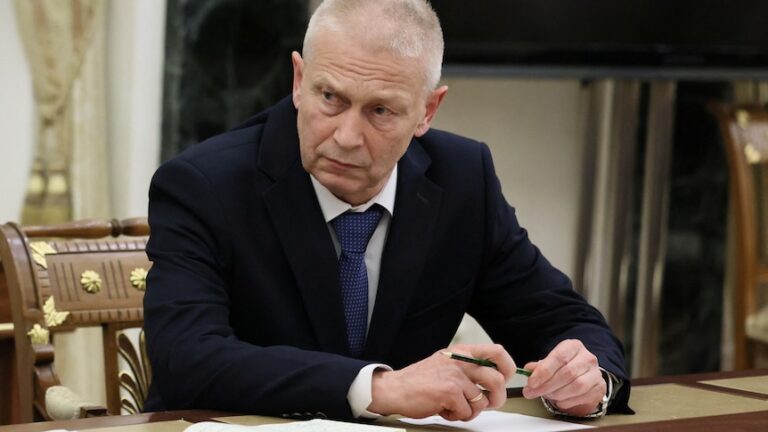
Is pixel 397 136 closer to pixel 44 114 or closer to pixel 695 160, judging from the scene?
pixel 44 114

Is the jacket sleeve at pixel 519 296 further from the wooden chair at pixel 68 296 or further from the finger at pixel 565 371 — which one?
the wooden chair at pixel 68 296

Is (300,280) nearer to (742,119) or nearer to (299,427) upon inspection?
(299,427)

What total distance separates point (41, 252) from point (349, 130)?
0.80 metres

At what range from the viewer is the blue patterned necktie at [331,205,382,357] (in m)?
2.34

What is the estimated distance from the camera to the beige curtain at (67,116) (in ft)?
12.6

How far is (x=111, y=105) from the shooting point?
13.2ft

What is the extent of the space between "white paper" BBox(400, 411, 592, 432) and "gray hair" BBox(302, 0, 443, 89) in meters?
0.63

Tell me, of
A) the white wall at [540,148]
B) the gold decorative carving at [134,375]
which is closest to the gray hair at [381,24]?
the gold decorative carving at [134,375]

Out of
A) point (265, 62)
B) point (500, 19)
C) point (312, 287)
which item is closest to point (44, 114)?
point (265, 62)

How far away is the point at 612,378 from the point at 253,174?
2.41 ft

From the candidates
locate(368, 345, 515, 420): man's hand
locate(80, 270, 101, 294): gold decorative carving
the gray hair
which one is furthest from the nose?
locate(80, 270, 101, 294): gold decorative carving

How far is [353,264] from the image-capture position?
2342mm

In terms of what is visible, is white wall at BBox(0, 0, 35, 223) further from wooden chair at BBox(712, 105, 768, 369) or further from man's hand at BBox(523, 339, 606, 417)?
man's hand at BBox(523, 339, 606, 417)

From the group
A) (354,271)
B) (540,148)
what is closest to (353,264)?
(354,271)
